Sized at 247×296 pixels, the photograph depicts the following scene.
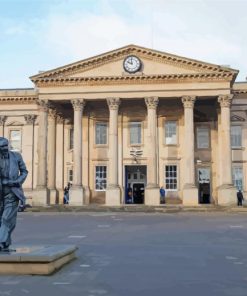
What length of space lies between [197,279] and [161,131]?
124 feet

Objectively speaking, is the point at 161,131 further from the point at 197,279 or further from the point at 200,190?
the point at 197,279

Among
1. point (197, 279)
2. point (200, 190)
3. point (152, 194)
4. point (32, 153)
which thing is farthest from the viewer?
point (32, 153)

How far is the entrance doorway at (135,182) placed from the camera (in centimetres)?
4589

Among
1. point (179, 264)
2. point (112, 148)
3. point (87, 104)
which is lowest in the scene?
point (179, 264)

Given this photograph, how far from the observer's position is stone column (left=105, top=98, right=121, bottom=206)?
40656 millimetres

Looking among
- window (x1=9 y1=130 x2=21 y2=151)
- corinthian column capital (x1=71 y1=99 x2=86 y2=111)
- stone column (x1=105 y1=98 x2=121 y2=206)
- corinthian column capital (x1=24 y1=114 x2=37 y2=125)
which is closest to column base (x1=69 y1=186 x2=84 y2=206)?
stone column (x1=105 y1=98 x2=121 y2=206)

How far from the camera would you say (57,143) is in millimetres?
47188

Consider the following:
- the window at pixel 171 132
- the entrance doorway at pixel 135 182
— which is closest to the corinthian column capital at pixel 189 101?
the window at pixel 171 132

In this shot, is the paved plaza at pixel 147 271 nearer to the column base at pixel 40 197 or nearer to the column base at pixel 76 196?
the column base at pixel 76 196

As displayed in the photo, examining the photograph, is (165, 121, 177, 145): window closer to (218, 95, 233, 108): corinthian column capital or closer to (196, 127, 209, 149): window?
(196, 127, 209, 149): window

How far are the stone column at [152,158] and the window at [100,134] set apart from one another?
6600 millimetres

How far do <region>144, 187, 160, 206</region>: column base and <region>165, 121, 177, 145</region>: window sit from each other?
6827 millimetres

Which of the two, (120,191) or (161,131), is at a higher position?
(161,131)

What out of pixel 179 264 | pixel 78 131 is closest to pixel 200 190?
pixel 78 131
